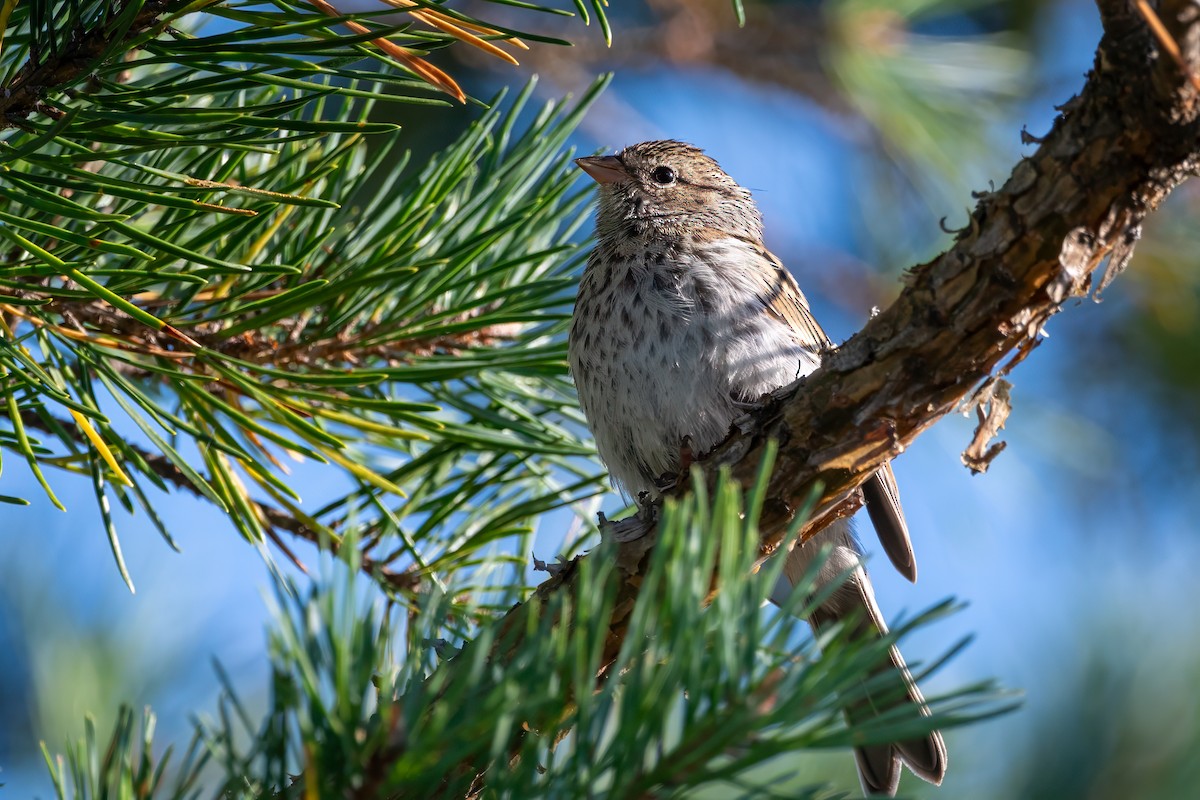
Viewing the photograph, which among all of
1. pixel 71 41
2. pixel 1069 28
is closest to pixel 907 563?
pixel 71 41

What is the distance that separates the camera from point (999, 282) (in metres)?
1.62

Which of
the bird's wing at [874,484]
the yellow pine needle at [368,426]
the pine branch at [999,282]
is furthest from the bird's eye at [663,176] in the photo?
the pine branch at [999,282]

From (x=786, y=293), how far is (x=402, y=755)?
7.66ft

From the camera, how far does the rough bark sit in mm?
1491

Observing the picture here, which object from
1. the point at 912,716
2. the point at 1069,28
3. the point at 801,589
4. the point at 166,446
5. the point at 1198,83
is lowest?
the point at 912,716

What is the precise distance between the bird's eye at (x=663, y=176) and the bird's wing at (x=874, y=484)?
0.58 metres

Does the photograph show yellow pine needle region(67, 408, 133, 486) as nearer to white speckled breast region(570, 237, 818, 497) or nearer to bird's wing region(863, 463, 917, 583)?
white speckled breast region(570, 237, 818, 497)

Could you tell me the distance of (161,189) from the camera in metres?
1.63

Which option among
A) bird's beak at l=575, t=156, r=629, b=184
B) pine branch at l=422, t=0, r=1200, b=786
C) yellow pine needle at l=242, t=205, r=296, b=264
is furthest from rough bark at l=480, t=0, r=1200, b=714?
bird's beak at l=575, t=156, r=629, b=184

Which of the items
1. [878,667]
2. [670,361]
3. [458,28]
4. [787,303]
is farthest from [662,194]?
[458,28]

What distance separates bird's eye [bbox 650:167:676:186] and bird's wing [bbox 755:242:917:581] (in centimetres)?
58

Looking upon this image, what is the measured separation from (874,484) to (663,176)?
4.49 feet

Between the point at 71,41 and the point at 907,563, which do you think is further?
the point at 907,563

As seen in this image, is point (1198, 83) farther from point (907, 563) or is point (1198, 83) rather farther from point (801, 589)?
point (907, 563)
